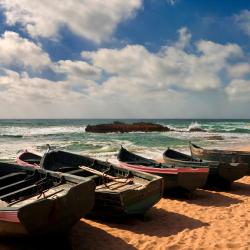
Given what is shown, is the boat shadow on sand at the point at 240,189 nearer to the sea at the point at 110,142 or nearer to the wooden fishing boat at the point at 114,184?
the wooden fishing boat at the point at 114,184

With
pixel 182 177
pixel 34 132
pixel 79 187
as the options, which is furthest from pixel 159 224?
pixel 34 132

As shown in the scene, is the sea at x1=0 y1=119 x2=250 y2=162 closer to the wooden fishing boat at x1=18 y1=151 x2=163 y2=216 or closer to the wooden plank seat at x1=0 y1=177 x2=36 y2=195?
the wooden fishing boat at x1=18 y1=151 x2=163 y2=216

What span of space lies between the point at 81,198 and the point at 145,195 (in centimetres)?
223

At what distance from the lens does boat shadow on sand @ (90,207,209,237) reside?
7543 mm

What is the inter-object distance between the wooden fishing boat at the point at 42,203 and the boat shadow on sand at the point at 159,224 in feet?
5.46

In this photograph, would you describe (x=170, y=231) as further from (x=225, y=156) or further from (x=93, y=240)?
(x=225, y=156)

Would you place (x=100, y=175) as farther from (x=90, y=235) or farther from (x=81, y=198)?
(x=81, y=198)

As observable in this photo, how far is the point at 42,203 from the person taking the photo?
547cm

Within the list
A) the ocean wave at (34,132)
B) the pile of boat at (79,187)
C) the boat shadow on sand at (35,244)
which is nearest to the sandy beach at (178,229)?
the boat shadow on sand at (35,244)

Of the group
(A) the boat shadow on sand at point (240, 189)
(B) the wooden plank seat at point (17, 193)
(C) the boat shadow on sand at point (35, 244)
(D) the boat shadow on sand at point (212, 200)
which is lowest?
(A) the boat shadow on sand at point (240, 189)

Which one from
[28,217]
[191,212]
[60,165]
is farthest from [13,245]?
[191,212]

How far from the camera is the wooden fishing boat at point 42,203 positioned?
542 centimetres

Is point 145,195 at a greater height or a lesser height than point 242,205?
greater

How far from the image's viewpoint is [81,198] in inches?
246
